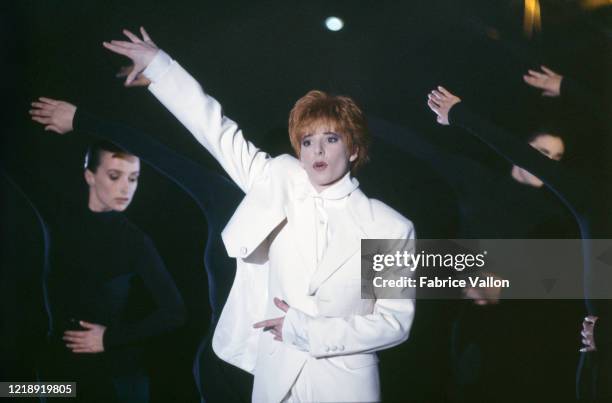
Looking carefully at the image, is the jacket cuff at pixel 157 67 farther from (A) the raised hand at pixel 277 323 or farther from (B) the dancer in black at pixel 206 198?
(A) the raised hand at pixel 277 323

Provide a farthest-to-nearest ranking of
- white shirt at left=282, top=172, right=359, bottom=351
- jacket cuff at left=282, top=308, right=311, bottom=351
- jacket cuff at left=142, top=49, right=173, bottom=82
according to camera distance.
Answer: jacket cuff at left=142, top=49, right=173, bottom=82
white shirt at left=282, top=172, right=359, bottom=351
jacket cuff at left=282, top=308, right=311, bottom=351

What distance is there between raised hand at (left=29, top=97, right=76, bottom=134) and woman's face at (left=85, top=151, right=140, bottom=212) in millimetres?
212

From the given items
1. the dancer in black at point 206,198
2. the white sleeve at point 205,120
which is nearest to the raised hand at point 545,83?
the white sleeve at point 205,120

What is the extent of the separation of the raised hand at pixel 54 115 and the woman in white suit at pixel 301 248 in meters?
0.34

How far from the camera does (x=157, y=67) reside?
2.16 m

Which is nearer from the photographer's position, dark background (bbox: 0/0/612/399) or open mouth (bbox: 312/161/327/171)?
open mouth (bbox: 312/161/327/171)

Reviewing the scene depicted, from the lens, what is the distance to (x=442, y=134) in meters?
2.31

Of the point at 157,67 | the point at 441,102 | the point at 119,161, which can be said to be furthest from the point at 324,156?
the point at 119,161

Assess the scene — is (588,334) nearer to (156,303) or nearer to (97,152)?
(156,303)

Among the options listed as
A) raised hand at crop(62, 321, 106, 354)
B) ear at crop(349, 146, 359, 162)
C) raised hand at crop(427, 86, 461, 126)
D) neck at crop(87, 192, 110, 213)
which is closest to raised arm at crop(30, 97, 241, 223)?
neck at crop(87, 192, 110, 213)

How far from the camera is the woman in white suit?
6.41 ft

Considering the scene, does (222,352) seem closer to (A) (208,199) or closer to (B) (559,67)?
(A) (208,199)

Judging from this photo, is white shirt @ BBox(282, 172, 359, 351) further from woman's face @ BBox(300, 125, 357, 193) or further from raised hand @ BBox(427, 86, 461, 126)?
Result: raised hand @ BBox(427, 86, 461, 126)

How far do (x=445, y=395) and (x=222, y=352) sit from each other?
94cm
